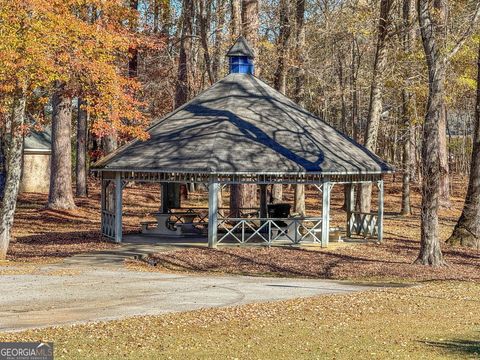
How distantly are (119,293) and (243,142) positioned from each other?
11683mm

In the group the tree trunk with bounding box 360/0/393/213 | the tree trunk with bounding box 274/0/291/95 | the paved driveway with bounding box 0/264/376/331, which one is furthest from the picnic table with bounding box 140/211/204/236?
the tree trunk with bounding box 274/0/291/95

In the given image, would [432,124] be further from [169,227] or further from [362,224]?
[169,227]

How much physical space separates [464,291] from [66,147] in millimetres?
23997

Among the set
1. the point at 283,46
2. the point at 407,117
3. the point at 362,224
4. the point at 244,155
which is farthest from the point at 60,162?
the point at 407,117

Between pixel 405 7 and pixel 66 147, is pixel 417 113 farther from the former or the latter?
pixel 66 147

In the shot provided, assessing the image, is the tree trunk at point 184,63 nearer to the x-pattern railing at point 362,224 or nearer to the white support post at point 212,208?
the x-pattern railing at point 362,224

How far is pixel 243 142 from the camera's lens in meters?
30.3

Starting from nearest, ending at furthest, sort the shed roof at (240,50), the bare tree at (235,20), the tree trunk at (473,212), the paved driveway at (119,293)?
1. the paved driveway at (119,293)
2. the tree trunk at (473,212)
3. the shed roof at (240,50)
4. the bare tree at (235,20)

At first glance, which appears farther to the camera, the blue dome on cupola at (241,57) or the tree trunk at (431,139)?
the blue dome on cupola at (241,57)

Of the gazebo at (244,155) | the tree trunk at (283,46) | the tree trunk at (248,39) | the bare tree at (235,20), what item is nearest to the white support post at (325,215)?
the gazebo at (244,155)

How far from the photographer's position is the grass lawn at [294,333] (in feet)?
44.0

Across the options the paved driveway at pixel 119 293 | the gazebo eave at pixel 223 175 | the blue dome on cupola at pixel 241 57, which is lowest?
the paved driveway at pixel 119 293

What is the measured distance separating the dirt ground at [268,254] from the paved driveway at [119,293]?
235 centimetres

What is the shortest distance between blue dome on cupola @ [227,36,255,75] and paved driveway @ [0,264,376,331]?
12319 mm
